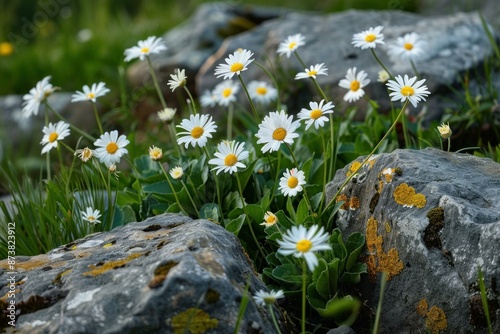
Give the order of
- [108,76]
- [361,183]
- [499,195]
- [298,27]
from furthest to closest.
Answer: [108,76], [298,27], [361,183], [499,195]

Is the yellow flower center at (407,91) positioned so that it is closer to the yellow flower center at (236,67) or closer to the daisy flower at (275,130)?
the daisy flower at (275,130)

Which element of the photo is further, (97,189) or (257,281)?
(97,189)

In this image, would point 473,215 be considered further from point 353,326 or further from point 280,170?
point 280,170

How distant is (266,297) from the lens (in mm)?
1794

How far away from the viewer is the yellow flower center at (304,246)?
1772mm

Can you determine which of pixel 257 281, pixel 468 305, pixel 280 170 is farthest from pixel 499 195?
pixel 280 170

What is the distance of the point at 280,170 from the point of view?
2889 millimetres

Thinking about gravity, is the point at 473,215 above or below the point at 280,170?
above

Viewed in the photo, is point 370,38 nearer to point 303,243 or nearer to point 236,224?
point 236,224

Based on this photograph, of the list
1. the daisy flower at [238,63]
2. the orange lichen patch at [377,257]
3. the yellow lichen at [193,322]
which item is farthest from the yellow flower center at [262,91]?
the yellow lichen at [193,322]

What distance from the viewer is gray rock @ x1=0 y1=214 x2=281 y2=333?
1.73m

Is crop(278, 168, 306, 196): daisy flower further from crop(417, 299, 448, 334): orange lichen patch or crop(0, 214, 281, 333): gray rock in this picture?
crop(417, 299, 448, 334): orange lichen patch

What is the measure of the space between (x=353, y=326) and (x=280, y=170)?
2.75 ft

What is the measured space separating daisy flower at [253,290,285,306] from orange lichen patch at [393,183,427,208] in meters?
0.55
